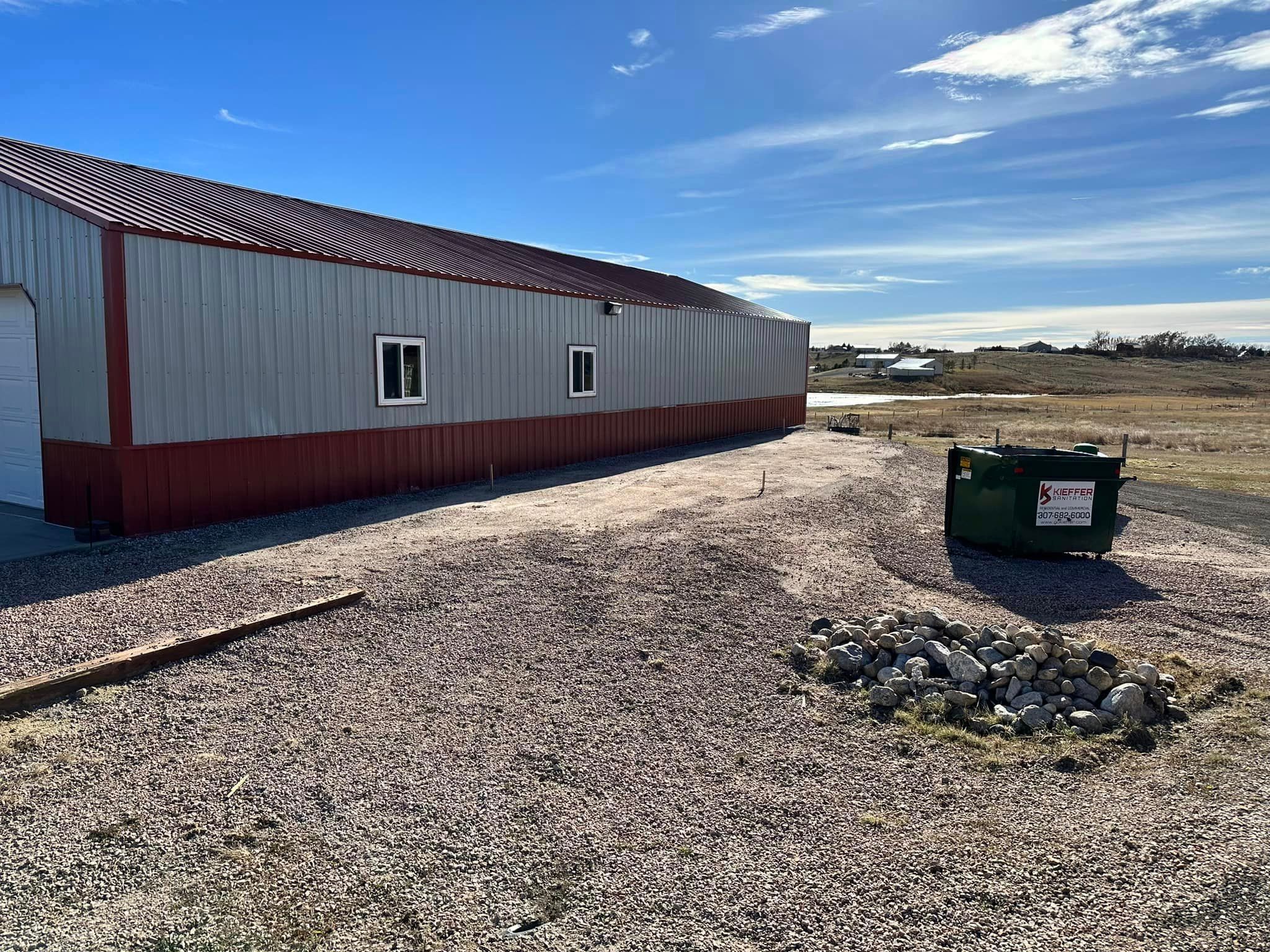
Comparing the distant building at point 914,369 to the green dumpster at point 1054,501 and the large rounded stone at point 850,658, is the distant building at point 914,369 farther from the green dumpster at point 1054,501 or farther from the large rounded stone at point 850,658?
the large rounded stone at point 850,658

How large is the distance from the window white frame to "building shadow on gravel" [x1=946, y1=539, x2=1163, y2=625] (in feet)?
29.9

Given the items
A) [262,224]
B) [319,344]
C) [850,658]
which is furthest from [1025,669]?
[262,224]

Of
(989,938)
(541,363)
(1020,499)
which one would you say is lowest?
(989,938)

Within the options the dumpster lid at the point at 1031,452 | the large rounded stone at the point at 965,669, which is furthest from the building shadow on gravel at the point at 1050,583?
the large rounded stone at the point at 965,669

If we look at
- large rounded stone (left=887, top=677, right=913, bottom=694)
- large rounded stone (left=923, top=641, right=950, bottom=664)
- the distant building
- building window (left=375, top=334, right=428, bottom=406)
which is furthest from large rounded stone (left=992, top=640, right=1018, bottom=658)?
the distant building

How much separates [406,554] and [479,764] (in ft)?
15.6

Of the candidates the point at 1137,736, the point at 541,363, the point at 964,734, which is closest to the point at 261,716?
the point at 964,734

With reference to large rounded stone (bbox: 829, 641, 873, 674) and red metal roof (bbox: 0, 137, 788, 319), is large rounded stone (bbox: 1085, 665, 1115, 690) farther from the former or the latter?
red metal roof (bbox: 0, 137, 788, 319)

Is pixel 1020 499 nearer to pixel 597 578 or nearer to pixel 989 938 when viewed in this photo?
pixel 597 578

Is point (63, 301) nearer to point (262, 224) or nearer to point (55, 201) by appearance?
point (55, 201)

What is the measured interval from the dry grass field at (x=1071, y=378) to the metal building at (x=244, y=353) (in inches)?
2190

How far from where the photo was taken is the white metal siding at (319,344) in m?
9.84

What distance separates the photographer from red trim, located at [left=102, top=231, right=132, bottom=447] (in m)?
9.27

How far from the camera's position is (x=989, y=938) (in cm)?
320
